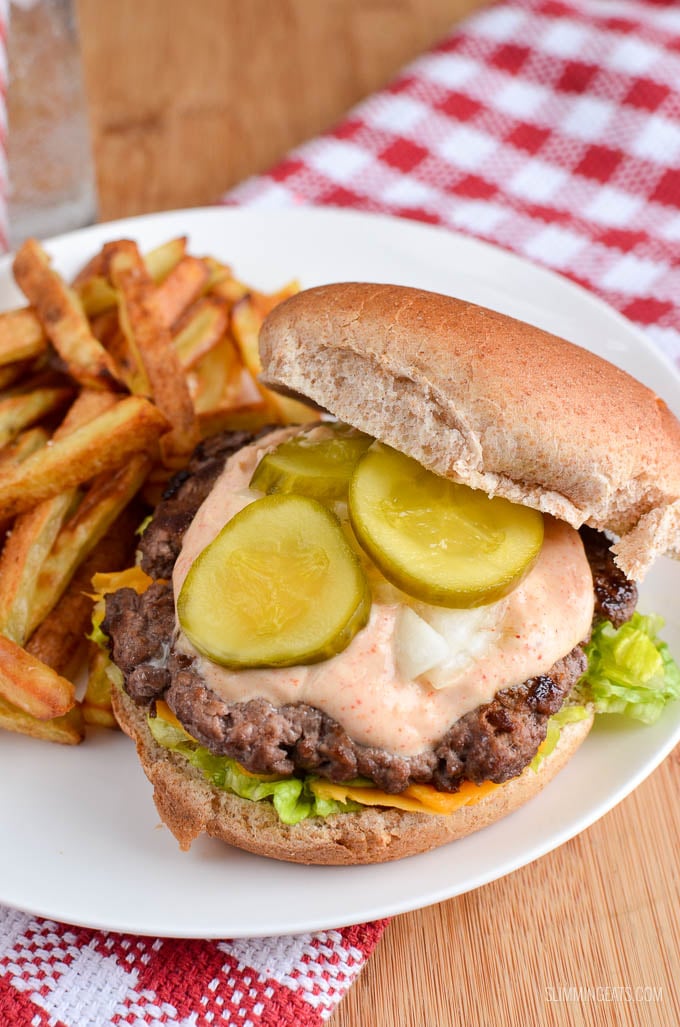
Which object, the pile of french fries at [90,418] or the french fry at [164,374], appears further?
the french fry at [164,374]

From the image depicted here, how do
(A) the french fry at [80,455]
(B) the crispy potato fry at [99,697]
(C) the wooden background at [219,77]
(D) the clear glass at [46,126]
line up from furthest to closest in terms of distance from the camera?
(C) the wooden background at [219,77]
(D) the clear glass at [46,126]
(A) the french fry at [80,455]
(B) the crispy potato fry at [99,697]

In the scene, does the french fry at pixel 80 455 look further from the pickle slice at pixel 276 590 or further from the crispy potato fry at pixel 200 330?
the pickle slice at pixel 276 590

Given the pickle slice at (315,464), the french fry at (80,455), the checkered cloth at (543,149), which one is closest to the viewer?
the pickle slice at (315,464)

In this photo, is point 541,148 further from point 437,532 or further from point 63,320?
point 437,532

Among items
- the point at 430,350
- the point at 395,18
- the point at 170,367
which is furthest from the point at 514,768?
the point at 395,18

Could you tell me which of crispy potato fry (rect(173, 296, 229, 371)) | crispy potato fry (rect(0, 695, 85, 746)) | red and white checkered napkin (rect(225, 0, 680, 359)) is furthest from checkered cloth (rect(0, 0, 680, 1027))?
crispy potato fry (rect(0, 695, 85, 746))

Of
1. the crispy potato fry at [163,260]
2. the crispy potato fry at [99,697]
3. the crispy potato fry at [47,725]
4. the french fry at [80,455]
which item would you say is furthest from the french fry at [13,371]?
the crispy potato fry at [47,725]

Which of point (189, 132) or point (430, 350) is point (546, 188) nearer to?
point (189, 132)

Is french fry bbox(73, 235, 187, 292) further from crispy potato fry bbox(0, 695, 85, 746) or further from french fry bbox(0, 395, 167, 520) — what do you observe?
crispy potato fry bbox(0, 695, 85, 746)
